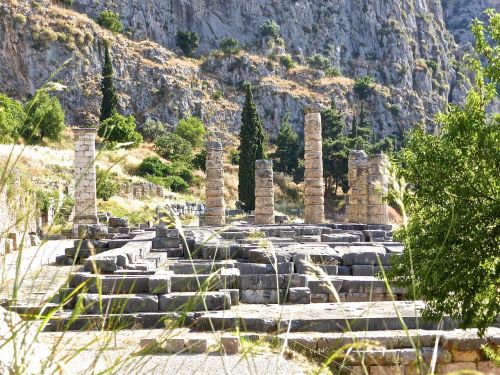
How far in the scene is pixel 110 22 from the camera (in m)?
70.8

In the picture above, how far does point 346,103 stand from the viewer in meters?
77.1

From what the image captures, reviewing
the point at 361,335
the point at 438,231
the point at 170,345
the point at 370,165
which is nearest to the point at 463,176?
the point at 438,231

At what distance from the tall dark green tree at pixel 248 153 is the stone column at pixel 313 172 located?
48.7 feet

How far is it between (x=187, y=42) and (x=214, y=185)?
171 feet

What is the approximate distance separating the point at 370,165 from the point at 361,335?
20.0m

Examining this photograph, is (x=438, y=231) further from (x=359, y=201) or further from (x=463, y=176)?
(x=359, y=201)

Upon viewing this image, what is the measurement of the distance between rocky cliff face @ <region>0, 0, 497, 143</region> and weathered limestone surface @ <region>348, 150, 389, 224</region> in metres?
28.3

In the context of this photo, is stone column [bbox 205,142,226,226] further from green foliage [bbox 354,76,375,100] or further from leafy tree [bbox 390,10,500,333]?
green foliage [bbox 354,76,375,100]

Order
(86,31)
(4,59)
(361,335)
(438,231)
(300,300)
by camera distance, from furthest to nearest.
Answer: (86,31)
(4,59)
(300,300)
(361,335)
(438,231)

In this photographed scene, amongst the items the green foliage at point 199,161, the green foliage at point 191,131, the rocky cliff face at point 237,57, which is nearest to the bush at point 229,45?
the rocky cliff face at point 237,57

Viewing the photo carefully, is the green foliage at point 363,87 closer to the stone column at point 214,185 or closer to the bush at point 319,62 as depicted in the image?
the bush at point 319,62

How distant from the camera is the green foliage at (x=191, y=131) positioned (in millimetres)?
61406

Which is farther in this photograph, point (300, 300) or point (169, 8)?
point (169, 8)

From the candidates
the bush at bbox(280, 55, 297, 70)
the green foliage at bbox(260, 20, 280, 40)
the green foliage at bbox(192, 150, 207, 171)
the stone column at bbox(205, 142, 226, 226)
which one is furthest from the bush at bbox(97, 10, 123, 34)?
the stone column at bbox(205, 142, 226, 226)
